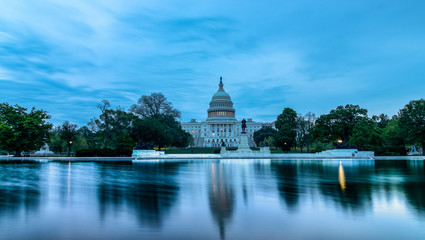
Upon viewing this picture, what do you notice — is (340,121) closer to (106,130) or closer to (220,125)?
(106,130)

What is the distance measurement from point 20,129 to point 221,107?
112m

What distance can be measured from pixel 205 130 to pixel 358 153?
397 ft

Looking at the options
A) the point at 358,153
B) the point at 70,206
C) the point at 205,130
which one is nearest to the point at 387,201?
the point at 70,206

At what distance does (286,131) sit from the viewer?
64188mm

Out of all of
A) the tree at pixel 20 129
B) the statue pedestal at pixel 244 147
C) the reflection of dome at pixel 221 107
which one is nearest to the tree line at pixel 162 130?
the tree at pixel 20 129

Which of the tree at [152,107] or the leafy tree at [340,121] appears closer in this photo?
the leafy tree at [340,121]

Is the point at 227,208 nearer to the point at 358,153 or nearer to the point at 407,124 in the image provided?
the point at 358,153

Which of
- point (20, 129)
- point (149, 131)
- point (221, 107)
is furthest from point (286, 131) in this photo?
point (221, 107)

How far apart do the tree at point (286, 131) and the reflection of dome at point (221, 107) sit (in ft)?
→ 275

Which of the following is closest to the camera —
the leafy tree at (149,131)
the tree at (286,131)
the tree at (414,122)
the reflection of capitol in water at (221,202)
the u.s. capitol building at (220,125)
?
the reflection of capitol in water at (221,202)

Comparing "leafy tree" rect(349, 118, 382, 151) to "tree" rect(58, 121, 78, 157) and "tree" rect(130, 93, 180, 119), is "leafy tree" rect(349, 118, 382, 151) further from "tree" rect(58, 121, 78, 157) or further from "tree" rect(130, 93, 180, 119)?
"tree" rect(58, 121, 78, 157)

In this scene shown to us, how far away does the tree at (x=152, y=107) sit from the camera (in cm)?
6411

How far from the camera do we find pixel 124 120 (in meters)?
54.5

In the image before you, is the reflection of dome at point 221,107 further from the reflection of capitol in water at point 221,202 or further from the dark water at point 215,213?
the dark water at point 215,213
